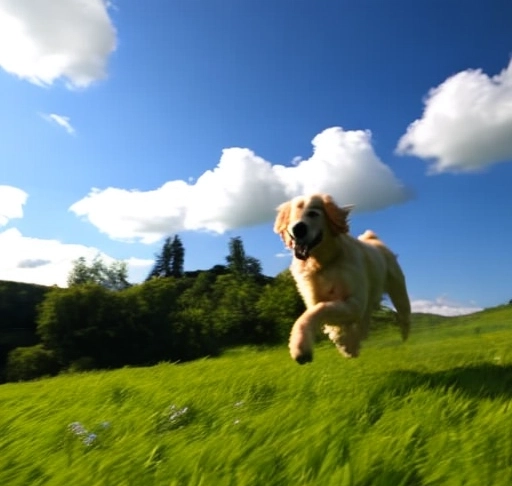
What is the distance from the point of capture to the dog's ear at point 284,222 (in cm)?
754

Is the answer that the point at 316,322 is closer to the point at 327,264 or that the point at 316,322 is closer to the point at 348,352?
the point at 327,264

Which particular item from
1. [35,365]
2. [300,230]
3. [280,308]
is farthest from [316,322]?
[35,365]

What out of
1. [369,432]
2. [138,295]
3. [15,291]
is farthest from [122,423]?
[15,291]

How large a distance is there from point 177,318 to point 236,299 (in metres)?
9.52

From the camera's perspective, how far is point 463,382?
5.37 m

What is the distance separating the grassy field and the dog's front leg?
0.24m

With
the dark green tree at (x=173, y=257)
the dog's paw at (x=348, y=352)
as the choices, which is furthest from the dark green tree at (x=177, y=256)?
the dog's paw at (x=348, y=352)

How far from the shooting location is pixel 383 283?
9.48 metres

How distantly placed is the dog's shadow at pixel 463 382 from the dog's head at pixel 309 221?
75.5 inches

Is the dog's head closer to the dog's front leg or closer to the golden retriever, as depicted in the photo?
the golden retriever

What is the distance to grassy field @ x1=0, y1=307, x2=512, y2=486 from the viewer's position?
2.71 meters

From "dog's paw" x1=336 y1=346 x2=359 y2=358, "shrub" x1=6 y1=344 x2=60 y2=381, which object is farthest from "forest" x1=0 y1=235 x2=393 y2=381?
"dog's paw" x1=336 y1=346 x2=359 y2=358

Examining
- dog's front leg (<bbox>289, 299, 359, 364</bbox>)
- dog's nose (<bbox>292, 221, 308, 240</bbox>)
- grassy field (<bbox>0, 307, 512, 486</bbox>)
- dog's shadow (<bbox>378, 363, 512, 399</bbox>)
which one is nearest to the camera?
grassy field (<bbox>0, 307, 512, 486</bbox>)

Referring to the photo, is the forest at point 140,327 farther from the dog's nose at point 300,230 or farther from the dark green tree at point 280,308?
the dog's nose at point 300,230
